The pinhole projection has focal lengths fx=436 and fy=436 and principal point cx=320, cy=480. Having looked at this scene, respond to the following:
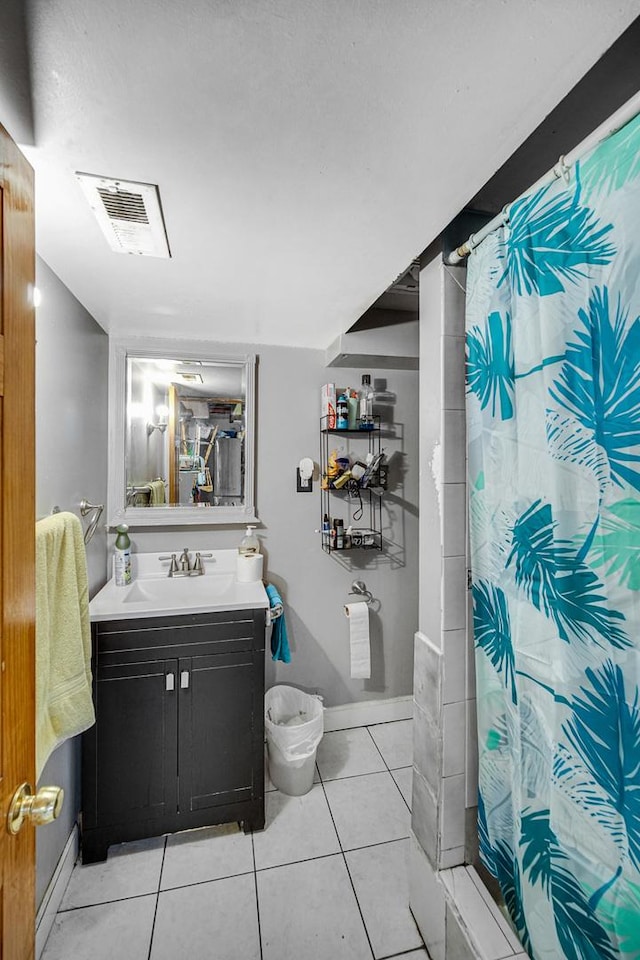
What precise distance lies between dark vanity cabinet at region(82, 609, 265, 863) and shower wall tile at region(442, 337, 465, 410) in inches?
44.8

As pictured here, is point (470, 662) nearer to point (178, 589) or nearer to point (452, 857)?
point (452, 857)

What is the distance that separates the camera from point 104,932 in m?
1.41

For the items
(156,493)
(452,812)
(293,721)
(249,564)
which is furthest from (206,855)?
(156,493)

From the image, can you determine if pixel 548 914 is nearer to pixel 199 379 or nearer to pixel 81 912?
pixel 81 912

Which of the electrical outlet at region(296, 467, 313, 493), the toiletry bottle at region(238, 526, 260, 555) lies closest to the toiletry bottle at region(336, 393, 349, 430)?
the electrical outlet at region(296, 467, 313, 493)

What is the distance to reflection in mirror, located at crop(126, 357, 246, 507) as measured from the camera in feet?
7.26

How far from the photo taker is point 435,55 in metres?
0.68

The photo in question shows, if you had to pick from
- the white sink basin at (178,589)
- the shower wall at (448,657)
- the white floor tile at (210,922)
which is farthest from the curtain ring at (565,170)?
the white floor tile at (210,922)

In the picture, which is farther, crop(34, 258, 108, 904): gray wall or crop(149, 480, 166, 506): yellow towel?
crop(149, 480, 166, 506): yellow towel

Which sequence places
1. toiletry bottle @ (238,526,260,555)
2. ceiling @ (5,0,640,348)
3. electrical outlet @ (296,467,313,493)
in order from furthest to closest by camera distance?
electrical outlet @ (296,467,313,493) < toiletry bottle @ (238,526,260,555) < ceiling @ (5,0,640,348)

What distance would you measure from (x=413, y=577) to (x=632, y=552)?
1.93m

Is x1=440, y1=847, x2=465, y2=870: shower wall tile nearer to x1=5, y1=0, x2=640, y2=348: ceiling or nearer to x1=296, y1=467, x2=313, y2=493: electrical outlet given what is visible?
x1=296, y1=467, x2=313, y2=493: electrical outlet

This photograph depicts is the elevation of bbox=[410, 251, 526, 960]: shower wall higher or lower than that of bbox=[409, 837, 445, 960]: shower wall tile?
higher

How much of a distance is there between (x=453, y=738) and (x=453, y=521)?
636 millimetres
